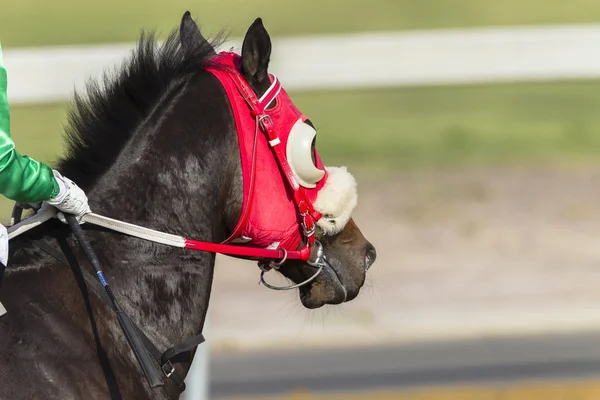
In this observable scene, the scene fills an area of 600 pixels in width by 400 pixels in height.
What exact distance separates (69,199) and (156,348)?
48cm

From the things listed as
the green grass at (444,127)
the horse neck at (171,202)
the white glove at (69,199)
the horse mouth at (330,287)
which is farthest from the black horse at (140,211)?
the green grass at (444,127)

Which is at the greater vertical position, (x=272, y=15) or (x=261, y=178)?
(x=261, y=178)

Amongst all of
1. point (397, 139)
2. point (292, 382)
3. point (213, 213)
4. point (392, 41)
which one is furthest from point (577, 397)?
point (397, 139)

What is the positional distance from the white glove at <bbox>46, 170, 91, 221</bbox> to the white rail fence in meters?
2.04

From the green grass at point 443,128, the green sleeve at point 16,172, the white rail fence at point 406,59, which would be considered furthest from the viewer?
the green grass at point 443,128

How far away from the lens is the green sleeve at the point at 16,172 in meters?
2.29

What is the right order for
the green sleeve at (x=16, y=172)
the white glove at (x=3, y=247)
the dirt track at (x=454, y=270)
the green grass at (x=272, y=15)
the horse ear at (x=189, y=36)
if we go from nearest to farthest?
the green sleeve at (x=16, y=172) → the white glove at (x=3, y=247) → the horse ear at (x=189, y=36) → the dirt track at (x=454, y=270) → the green grass at (x=272, y=15)

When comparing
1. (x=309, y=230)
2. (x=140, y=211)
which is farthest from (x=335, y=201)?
(x=140, y=211)

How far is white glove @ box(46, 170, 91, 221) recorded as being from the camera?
2412mm

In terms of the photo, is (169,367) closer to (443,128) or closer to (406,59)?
(406,59)

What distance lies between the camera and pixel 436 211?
9188 mm

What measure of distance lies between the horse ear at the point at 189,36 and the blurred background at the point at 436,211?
60 cm

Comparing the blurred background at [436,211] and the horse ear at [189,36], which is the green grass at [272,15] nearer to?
the blurred background at [436,211]

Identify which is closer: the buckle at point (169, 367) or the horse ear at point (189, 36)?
the buckle at point (169, 367)
